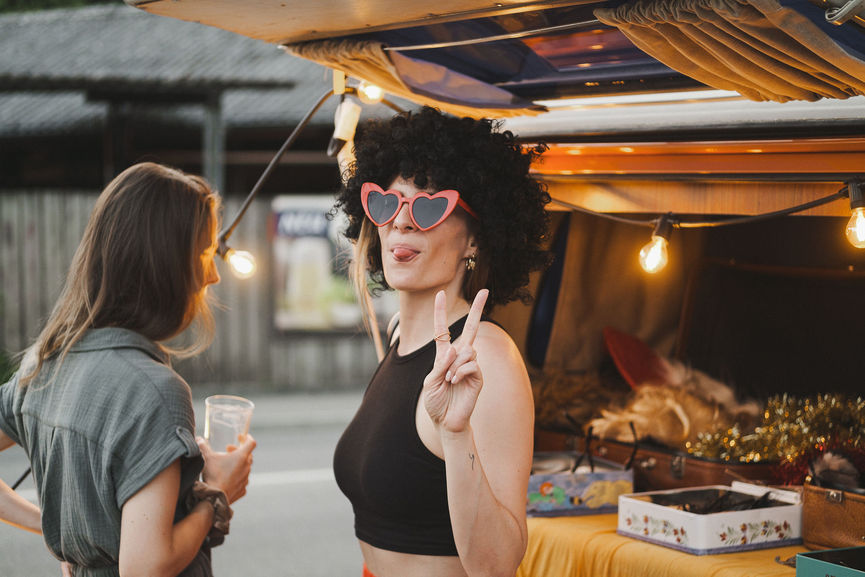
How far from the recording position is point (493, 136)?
7.91 feet

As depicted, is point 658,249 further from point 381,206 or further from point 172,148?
point 172,148

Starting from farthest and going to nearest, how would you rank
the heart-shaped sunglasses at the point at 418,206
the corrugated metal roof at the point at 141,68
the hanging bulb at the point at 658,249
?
the corrugated metal roof at the point at 141,68 < the hanging bulb at the point at 658,249 < the heart-shaped sunglasses at the point at 418,206

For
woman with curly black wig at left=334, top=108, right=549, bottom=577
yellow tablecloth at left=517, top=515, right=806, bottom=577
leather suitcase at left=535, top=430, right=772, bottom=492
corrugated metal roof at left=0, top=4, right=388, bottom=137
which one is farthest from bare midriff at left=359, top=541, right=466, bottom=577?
corrugated metal roof at left=0, top=4, right=388, bottom=137

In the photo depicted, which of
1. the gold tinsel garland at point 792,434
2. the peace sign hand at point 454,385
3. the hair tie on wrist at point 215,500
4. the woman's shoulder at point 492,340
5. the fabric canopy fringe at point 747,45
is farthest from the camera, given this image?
the gold tinsel garland at point 792,434

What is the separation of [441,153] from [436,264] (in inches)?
11.3

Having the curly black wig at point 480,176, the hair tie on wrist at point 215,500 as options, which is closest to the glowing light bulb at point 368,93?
the curly black wig at point 480,176

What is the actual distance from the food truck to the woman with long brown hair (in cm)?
57

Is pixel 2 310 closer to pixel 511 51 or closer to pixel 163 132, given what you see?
pixel 163 132

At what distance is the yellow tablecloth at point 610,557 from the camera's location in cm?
279

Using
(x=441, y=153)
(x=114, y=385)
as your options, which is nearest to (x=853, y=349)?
(x=441, y=153)

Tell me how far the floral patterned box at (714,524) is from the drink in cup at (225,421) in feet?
4.38

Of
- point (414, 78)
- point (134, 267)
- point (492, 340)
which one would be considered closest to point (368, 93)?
point (414, 78)

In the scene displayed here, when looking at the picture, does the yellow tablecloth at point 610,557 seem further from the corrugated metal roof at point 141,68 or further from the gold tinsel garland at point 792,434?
the corrugated metal roof at point 141,68

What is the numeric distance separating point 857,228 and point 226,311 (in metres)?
9.80
